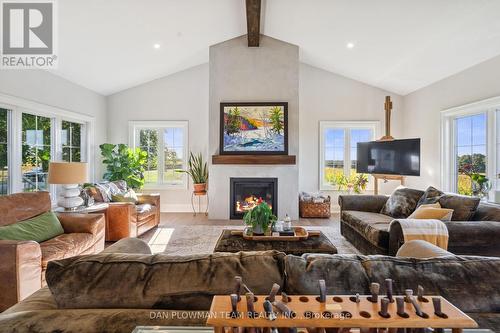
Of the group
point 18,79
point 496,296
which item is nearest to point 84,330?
point 496,296

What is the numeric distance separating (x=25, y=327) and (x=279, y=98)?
16.5ft

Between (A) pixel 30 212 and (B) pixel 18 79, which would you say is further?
(B) pixel 18 79

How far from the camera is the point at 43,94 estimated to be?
13.4ft

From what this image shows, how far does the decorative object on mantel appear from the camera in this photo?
5.55 m

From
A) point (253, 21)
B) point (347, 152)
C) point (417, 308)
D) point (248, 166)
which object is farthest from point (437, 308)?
point (347, 152)

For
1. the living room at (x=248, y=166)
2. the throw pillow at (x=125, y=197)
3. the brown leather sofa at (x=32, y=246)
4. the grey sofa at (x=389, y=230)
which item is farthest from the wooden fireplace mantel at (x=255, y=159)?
the brown leather sofa at (x=32, y=246)

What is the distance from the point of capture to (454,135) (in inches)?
183

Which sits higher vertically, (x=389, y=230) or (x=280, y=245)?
(x=389, y=230)

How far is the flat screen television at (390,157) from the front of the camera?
176 inches

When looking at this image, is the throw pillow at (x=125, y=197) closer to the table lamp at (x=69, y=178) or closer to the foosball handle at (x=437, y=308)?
the table lamp at (x=69, y=178)

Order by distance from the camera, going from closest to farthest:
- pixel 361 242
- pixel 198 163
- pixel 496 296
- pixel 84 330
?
pixel 84 330, pixel 496 296, pixel 361 242, pixel 198 163

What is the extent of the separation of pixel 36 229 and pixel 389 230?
11.6 feet

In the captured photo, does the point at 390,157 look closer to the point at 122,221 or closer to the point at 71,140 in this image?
the point at 122,221

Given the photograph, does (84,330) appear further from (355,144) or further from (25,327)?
(355,144)
